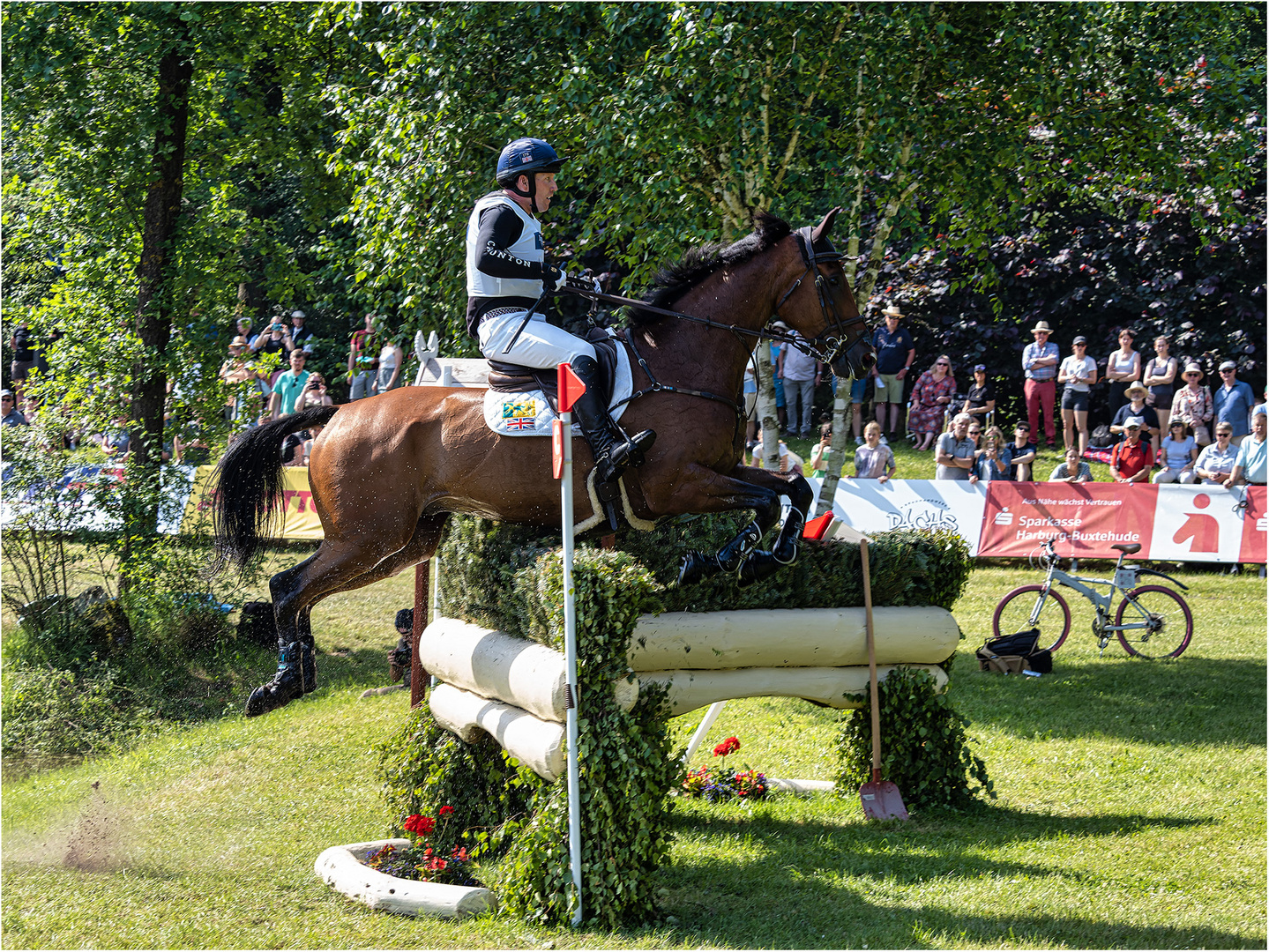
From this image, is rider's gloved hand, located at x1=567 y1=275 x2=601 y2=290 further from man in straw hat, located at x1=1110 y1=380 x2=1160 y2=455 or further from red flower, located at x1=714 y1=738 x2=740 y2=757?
man in straw hat, located at x1=1110 y1=380 x2=1160 y2=455

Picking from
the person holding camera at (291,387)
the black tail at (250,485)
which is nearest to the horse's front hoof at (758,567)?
the black tail at (250,485)

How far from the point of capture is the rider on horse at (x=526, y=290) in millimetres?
6016

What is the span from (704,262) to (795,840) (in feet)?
10.9

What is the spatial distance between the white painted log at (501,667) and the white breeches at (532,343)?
1452 mm

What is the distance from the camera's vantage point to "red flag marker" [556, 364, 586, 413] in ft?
17.7

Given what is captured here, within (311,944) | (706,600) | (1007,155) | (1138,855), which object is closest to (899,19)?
(1007,155)

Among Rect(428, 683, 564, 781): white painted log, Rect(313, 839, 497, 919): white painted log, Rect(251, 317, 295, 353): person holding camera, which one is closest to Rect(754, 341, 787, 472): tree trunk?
Rect(428, 683, 564, 781): white painted log

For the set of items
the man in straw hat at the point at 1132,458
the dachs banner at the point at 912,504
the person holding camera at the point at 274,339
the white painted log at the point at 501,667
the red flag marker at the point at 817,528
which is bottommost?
the white painted log at the point at 501,667

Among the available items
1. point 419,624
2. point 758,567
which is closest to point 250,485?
point 419,624

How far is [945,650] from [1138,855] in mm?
1446

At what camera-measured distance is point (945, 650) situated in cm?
679

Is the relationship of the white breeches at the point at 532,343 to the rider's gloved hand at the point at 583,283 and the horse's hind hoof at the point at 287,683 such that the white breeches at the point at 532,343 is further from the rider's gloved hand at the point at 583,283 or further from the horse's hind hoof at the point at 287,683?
the horse's hind hoof at the point at 287,683

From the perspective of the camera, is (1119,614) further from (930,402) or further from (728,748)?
(930,402)

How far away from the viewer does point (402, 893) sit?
5496 millimetres
